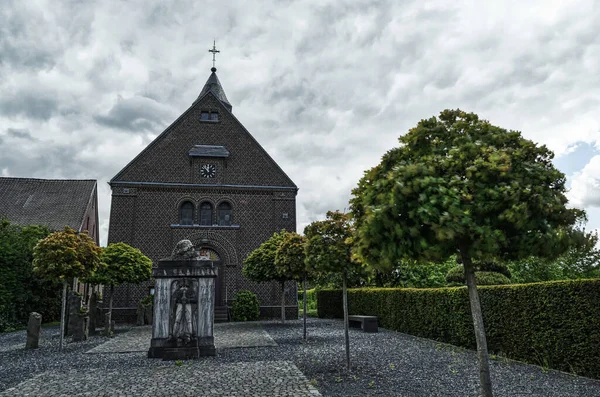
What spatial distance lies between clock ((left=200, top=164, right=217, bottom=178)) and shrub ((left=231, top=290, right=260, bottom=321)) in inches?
282

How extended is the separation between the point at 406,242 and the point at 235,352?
767 centimetres

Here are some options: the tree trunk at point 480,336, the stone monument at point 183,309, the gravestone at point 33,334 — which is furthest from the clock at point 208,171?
the tree trunk at point 480,336

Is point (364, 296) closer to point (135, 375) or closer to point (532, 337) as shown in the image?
point (532, 337)

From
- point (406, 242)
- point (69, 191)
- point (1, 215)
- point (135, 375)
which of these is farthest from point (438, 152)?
point (69, 191)

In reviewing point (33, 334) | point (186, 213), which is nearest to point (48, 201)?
point (186, 213)

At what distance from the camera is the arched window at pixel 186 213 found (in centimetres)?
2422

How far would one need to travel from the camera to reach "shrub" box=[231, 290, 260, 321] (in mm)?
22203

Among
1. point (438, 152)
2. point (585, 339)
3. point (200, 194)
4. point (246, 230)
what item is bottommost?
point (585, 339)

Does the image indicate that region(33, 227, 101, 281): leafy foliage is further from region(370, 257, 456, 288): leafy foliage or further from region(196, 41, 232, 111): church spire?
region(196, 41, 232, 111): church spire

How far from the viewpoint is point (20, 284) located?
19203mm

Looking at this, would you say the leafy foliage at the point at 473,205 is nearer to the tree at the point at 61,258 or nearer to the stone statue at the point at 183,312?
the stone statue at the point at 183,312

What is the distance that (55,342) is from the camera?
1367 cm

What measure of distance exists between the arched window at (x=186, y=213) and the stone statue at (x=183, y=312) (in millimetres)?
14319

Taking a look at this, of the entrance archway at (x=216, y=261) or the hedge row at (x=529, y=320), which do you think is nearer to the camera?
the hedge row at (x=529, y=320)
